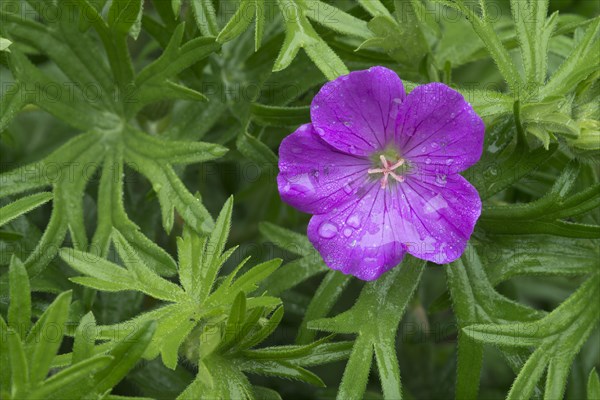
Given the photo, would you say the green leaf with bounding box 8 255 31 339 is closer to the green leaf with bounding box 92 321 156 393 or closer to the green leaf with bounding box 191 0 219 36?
the green leaf with bounding box 92 321 156 393

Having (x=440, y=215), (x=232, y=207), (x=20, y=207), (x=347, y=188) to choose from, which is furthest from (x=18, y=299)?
(x=440, y=215)

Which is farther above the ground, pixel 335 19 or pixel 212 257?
pixel 335 19

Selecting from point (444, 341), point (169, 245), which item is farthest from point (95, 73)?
point (444, 341)

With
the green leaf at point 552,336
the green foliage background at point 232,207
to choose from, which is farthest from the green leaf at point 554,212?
the green leaf at point 552,336

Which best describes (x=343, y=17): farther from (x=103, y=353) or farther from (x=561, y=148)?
(x=103, y=353)

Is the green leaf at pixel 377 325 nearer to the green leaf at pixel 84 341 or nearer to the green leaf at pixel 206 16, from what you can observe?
the green leaf at pixel 84 341

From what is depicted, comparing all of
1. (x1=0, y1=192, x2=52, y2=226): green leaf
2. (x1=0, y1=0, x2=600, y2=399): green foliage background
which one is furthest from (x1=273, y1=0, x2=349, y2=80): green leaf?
(x1=0, y1=192, x2=52, y2=226): green leaf

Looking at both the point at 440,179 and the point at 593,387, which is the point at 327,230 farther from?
the point at 593,387
